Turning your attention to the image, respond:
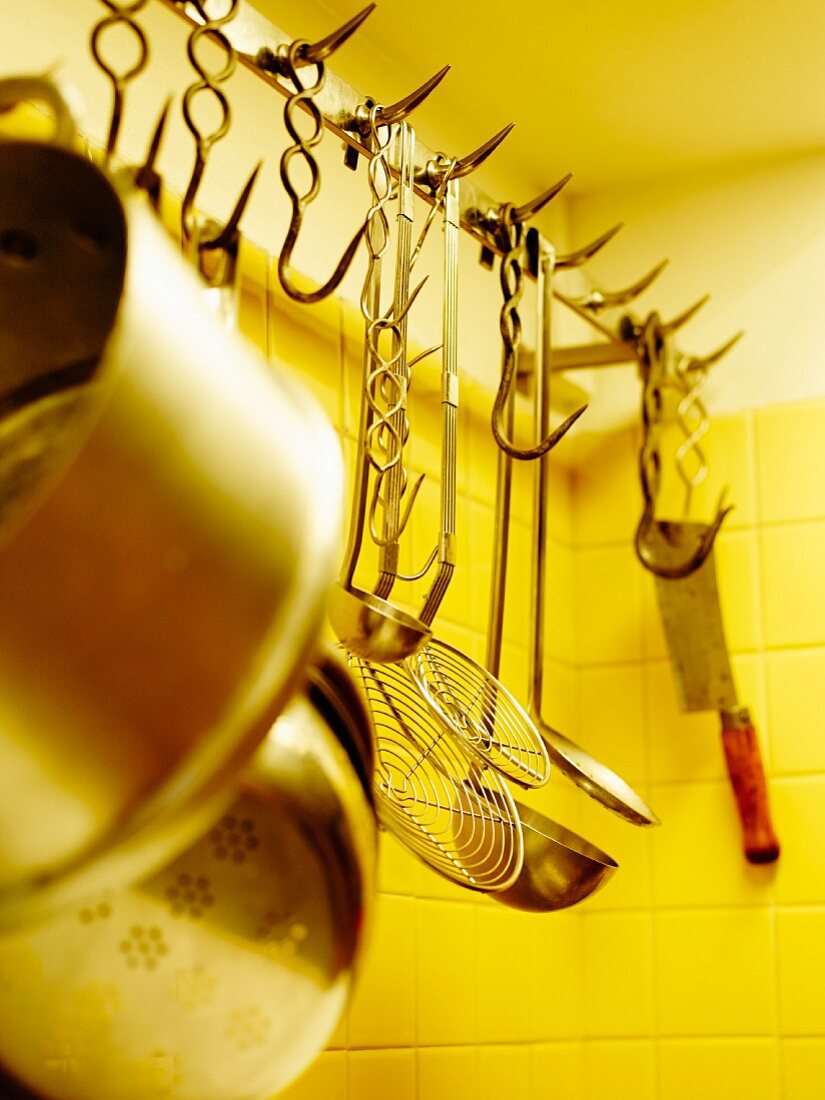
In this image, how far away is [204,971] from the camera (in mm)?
632

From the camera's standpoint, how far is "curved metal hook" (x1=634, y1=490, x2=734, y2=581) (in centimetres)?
134

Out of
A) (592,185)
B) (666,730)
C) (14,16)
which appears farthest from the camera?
(592,185)

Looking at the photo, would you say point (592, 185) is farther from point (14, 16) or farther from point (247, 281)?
point (14, 16)

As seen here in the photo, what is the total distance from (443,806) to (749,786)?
0.46 m

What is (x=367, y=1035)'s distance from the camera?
3.64 feet

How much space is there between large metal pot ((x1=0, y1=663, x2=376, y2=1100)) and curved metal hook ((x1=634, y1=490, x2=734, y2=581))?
0.75 meters

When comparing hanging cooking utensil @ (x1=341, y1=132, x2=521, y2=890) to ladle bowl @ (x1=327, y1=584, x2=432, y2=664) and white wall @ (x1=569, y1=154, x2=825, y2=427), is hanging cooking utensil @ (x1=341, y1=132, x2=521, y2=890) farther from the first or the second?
white wall @ (x1=569, y1=154, x2=825, y2=427)

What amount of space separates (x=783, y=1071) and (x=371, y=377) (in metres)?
0.78

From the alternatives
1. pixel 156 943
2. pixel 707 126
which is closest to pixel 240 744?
pixel 156 943

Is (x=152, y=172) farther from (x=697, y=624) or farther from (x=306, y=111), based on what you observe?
(x=697, y=624)

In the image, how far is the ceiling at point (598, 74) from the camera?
1.25 metres

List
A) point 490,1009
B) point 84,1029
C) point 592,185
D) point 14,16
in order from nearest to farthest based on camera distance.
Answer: point 84,1029
point 14,16
point 490,1009
point 592,185

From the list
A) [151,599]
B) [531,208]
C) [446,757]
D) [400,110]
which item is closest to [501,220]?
[531,208]

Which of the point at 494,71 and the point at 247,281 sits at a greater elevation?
the point at 494,71
